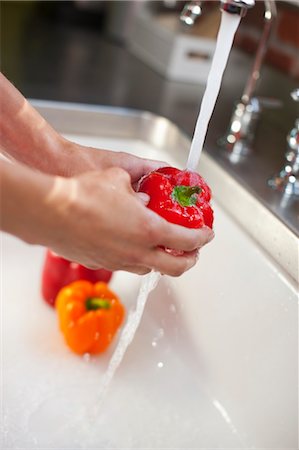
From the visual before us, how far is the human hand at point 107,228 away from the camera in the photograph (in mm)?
535

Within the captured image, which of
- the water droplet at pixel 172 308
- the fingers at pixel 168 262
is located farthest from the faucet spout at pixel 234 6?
the water droplet at pixel 172 308

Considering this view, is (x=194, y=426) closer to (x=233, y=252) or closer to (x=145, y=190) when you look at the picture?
(x=233, y=252)

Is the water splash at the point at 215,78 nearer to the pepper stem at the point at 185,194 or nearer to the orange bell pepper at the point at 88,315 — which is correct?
the pepper stem at the point at 185,194

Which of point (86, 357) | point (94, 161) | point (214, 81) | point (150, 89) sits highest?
point (214, 81)

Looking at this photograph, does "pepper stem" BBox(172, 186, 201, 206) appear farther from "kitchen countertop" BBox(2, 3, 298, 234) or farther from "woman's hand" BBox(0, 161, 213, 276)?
"kitchen countertop" BBox(2, 3, 298, 234)

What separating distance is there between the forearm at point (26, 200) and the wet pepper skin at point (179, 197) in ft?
0.58

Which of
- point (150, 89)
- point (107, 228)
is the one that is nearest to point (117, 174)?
point (107, 228)

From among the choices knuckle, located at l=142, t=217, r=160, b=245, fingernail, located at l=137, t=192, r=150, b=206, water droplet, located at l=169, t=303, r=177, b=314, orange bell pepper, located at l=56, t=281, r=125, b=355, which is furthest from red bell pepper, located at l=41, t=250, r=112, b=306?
knuckle, located at l=142, t=217, r=160, b=245

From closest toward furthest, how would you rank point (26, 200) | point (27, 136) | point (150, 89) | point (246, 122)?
point (26, 200) < point (27, 136) < point (246, 122) < point (150, 89)

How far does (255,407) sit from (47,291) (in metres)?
0.39

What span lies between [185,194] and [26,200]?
0.22 metres

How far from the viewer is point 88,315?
103cm

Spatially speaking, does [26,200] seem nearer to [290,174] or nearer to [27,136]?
[27,136]

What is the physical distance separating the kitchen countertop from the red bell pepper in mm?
287
